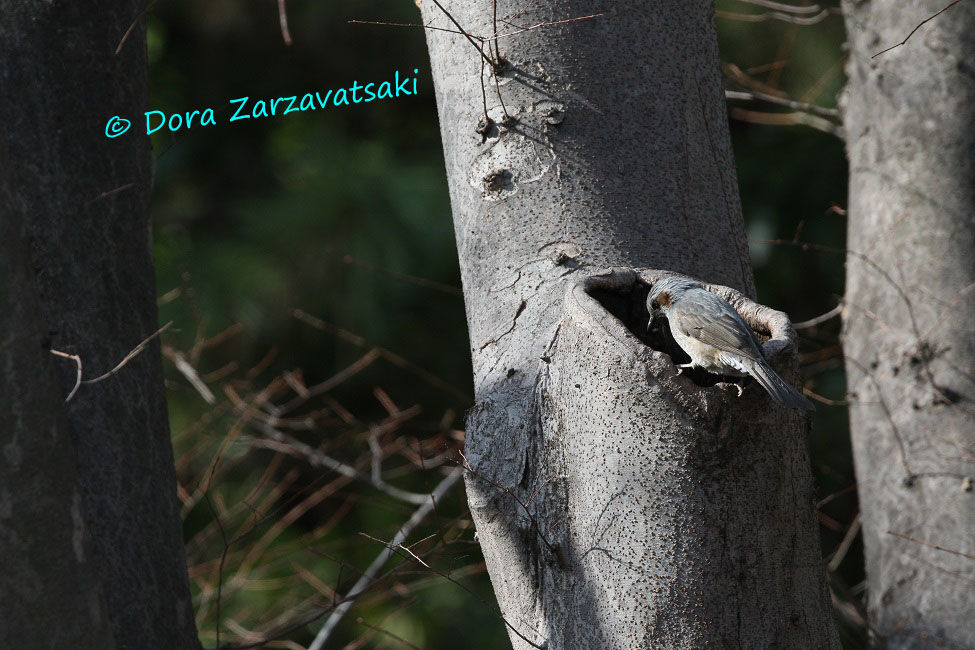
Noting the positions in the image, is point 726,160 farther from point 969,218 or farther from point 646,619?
point 969,218

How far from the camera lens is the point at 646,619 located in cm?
104

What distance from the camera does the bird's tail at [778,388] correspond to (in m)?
1.03

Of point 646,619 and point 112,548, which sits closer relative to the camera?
point 646,619

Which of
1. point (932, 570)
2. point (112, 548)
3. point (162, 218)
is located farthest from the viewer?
point (162, 218)

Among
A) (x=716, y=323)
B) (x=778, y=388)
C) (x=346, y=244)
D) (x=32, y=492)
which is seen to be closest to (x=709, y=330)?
(x=716, y=323)

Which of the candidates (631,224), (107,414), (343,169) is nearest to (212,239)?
(343,169)

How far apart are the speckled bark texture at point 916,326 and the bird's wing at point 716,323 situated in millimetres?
898

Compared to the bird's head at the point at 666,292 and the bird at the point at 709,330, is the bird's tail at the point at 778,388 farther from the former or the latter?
the bird's head at the point at 666,292

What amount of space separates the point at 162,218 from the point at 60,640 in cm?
353

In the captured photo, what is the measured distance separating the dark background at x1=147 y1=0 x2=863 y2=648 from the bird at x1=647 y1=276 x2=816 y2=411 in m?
2.17

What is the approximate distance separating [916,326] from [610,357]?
4.21 feet

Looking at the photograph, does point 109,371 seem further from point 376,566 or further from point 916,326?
point 916,326

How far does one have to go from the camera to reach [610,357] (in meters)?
1.05

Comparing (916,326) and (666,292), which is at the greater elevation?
(666,292)
